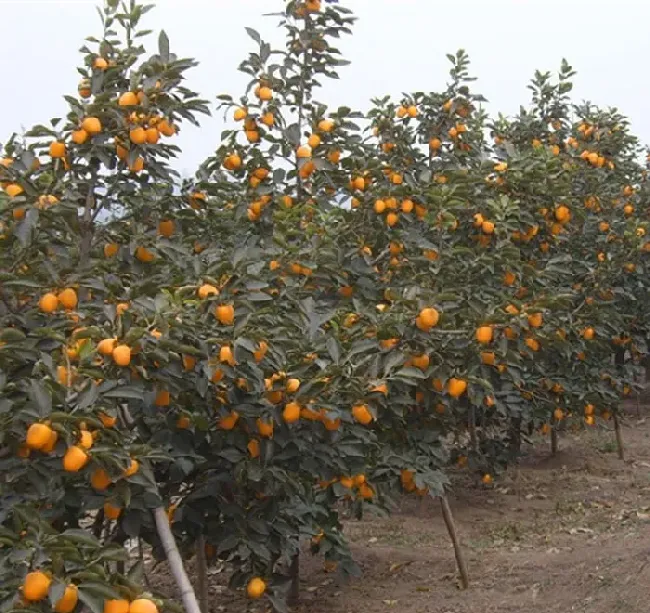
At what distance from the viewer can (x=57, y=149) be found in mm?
3254

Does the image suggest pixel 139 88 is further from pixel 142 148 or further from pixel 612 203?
pixel 612 203

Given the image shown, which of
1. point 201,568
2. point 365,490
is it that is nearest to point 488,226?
point 365,490

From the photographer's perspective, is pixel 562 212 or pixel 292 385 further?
pixel 562 212

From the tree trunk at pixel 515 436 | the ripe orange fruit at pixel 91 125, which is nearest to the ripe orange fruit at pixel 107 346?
the ripe orange fruit at pixel 91 125

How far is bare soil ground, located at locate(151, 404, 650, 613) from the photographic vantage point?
14.0 feet

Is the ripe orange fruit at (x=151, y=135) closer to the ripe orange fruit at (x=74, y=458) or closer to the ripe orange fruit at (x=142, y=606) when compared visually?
the ripe orange fruit at (x=74, y=458)

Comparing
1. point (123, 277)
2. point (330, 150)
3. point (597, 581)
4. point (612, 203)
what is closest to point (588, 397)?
point (612, 203)

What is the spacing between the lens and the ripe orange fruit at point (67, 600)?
178 centimetres

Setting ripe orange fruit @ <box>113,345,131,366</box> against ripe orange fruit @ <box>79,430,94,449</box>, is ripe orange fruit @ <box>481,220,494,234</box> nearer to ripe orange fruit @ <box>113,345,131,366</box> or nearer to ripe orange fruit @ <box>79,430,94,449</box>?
ripe orange fruit @ <box>113,345,131,366</box>

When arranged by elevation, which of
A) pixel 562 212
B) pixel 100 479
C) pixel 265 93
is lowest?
pixel 100 479

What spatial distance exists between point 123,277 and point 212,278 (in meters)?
0.67

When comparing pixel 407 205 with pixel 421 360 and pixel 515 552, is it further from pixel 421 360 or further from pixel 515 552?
pixel 515 552

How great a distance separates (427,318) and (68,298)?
4.45 feet

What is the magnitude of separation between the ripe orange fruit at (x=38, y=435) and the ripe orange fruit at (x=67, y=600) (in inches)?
15.0
